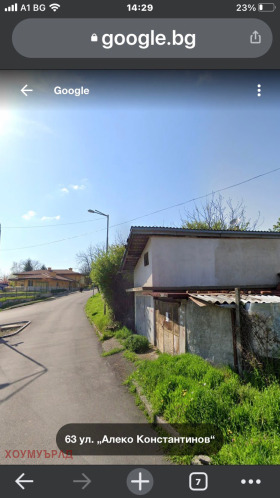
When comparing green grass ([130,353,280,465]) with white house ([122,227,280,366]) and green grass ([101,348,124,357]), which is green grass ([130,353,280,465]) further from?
green grass ([101,348,124,357])

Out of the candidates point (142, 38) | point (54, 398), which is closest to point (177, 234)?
point (54, 398)

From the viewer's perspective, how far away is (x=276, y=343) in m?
4.86

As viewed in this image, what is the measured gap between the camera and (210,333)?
5.95 m

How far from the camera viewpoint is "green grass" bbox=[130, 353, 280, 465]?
9.18ft

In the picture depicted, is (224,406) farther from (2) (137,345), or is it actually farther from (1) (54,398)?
(2) (137,345)

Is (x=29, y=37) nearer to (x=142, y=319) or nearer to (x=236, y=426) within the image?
(x=236, y=426)

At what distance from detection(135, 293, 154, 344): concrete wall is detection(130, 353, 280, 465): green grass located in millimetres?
4432
